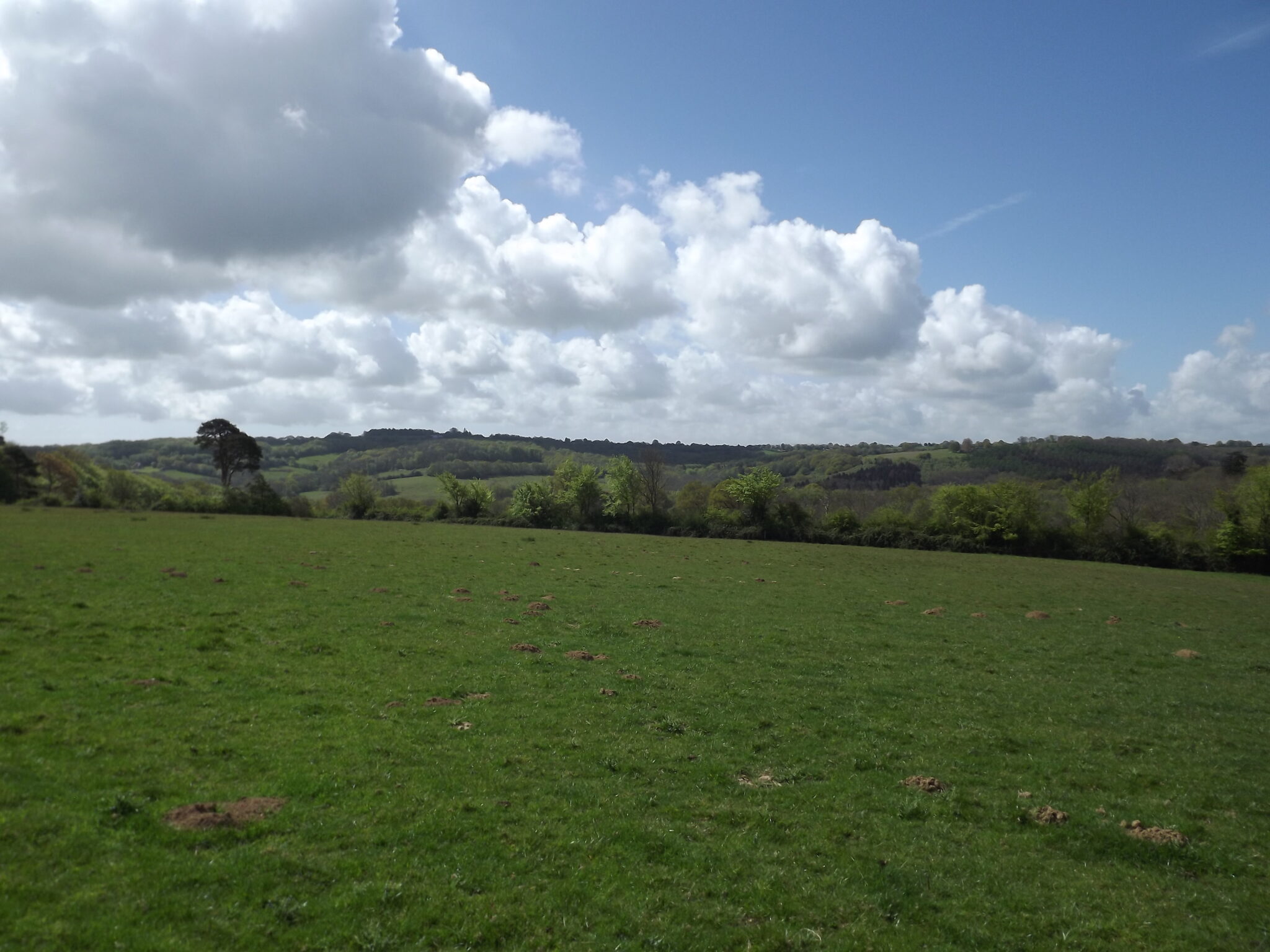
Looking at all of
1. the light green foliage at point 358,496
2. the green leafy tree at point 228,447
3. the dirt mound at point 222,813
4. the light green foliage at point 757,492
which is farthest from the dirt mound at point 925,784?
the green leafy tree at point 228,447

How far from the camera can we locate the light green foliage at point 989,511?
72.9 meters

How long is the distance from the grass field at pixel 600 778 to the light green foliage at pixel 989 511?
5224cm

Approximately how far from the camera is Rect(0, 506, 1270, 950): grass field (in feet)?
24.2

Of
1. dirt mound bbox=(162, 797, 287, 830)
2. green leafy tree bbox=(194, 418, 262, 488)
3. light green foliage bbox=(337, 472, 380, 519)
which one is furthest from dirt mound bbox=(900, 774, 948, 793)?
green leafy tree bbox=(194, 418, 262, 488)

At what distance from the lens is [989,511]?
75062mm

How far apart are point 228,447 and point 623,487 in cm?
6004

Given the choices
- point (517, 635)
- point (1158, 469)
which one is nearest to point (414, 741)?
point (517, 635)

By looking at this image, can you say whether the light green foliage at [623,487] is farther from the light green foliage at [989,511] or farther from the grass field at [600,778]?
the grass field at [600,778]

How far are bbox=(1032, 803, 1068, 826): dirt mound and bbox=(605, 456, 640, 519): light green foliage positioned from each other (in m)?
78.7

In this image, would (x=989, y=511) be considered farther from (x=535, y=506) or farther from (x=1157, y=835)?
(x=1157, y=835)

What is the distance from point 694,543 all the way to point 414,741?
5460cm

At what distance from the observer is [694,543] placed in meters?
65.6

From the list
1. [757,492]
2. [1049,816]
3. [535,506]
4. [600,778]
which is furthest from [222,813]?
[535,506]

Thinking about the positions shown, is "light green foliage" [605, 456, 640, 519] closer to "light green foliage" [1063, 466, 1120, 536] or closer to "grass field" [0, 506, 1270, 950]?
"light green foliage" [1063, 466, 1120, 536]
